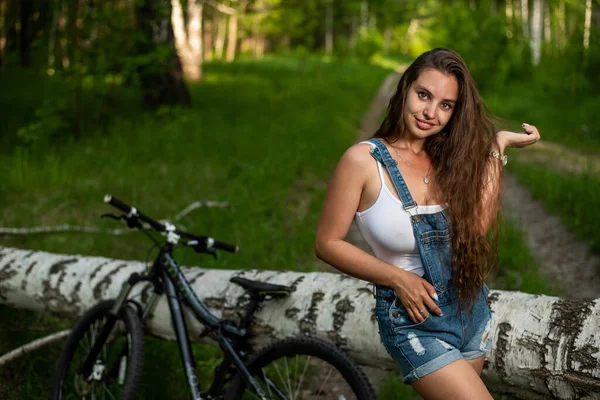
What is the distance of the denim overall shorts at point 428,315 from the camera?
2434 millimetres

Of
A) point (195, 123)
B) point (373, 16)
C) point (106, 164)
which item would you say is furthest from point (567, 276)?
point (373, 16)

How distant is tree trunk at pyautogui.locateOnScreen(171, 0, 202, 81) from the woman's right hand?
13.7 metres

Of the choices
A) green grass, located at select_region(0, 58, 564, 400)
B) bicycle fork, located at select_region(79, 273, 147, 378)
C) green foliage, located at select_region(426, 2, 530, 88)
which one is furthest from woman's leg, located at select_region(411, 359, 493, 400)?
green foliage, located at select_region(426, 2, 530, 88)

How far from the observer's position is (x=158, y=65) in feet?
35.1

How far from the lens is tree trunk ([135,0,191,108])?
35.7 feet

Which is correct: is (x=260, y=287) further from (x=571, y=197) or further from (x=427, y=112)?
(x=571, y=197)

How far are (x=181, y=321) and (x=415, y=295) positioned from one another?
154 centimetres

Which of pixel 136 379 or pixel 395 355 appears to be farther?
pixel 136 379

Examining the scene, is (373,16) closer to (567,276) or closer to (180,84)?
(180,84)

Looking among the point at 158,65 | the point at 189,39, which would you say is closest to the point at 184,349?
the point at 158,65

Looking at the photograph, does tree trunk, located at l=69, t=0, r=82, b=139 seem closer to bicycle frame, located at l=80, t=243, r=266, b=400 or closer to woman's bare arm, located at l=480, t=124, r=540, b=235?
bicycle frame, located at l=80, t=243, r=266, b=400

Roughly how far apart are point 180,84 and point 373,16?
4502 cm

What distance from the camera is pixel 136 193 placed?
794 cm

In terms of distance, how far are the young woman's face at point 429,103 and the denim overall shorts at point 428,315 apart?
0.16 meters
